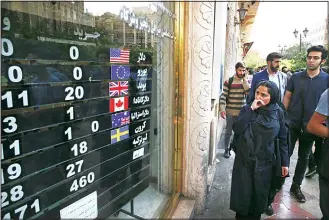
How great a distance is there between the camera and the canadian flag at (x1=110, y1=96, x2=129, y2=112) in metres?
1.86

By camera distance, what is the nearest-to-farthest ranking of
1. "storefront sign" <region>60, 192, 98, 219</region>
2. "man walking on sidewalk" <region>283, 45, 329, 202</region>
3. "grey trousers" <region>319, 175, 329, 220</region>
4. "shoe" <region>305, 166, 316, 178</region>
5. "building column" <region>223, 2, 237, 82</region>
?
"storefront sign" <region>60, 192, 98, 219</region> < "grey trousers" <region>319, 175, 329, 220</region> < "man walking on sidewalk" <region>283, 45, 329, 202</region> < "shoe" <region>305, 166, 316, 178</region> < "building column" <region>223, 2, 237, 82</region>

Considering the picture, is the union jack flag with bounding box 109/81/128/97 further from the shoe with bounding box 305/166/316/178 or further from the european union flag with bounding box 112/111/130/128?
the shoe with bounding box 305/166/316/178

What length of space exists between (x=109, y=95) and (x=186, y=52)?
131 cm

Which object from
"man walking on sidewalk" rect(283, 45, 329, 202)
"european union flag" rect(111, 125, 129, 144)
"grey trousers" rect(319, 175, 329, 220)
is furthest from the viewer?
"man walking on sidewalk" rect(283, 45, 329, 202)

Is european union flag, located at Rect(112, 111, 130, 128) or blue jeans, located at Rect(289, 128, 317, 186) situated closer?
european union flag, located at Rect(112, 111, 130, 128)

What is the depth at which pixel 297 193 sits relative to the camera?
144 inches

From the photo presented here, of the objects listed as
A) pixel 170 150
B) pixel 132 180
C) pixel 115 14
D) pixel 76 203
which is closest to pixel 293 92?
pixel 170 150

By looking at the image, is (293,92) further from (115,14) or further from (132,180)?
(115,14)

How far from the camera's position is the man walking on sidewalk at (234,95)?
16.1 ft

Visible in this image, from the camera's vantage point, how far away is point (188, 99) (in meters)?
2.98

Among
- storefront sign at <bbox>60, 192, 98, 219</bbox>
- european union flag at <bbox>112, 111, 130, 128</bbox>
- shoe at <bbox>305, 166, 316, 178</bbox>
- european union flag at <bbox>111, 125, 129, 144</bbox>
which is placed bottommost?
shoe at <bbox>305, 166, 316, 178</bbox>

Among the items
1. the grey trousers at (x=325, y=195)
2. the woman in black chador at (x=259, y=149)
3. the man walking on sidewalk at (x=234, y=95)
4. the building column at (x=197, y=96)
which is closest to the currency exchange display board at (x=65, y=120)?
the building column at (x=197, y=96)

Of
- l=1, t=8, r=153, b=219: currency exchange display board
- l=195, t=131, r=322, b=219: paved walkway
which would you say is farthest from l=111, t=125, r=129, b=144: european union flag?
l=195, t=131, r=322, b=219: paved walkway

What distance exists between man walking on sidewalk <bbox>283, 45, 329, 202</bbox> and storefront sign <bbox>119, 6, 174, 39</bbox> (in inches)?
76.4
